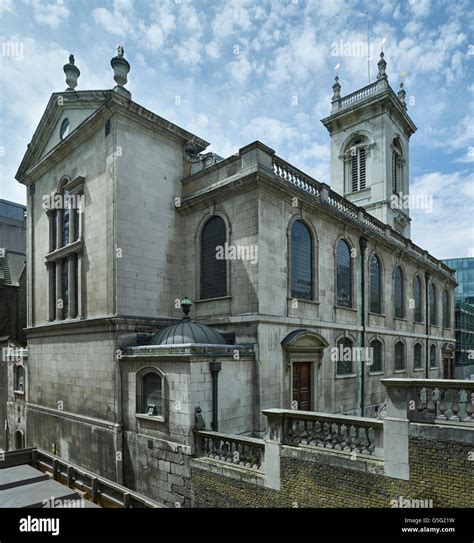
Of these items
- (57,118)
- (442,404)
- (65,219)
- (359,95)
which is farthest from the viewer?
(359,95)

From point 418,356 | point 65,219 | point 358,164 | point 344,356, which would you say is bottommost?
point 418,356

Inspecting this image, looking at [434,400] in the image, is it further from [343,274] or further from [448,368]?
[448,368]

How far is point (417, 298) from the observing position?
28.3 meters

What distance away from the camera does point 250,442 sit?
10.5 metres

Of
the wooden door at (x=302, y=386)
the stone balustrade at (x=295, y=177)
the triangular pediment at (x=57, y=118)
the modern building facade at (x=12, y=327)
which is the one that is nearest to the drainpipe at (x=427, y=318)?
the wooden door at (x=302, y=386)

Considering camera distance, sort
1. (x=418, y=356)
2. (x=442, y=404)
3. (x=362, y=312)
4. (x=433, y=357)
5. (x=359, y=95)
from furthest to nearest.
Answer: (x=359, y=95) → (x=433, y=357) → (x=418, y=356) → (x=362, y=312) → (x=442, y=404)

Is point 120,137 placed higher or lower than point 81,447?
higher

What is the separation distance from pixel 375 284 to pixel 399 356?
5.74m

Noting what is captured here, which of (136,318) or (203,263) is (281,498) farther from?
(203,263)

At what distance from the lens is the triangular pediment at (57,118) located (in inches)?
688

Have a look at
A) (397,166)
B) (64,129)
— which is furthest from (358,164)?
(64,129)

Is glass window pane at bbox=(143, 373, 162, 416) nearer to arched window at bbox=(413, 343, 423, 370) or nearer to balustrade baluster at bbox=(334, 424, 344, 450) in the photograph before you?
balustrade baluster at bbox=(334, 424, 344, 450)
